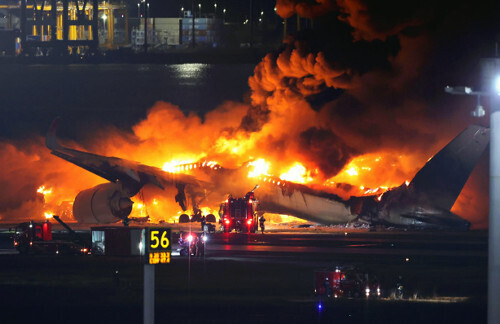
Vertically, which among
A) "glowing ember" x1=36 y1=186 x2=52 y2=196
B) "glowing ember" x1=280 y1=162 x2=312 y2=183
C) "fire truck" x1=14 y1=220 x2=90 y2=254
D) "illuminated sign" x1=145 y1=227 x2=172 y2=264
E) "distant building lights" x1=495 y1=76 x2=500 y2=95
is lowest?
"fire truck" x1=14 y1=220 x2=90 y2=254

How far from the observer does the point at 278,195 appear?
3632 inches

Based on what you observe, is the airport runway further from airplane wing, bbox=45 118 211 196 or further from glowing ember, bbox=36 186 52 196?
glowing ember, bbox=36 186 52 196

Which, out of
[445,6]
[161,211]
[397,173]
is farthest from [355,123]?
[161,211]

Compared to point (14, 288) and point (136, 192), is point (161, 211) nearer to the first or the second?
point (136, 192)

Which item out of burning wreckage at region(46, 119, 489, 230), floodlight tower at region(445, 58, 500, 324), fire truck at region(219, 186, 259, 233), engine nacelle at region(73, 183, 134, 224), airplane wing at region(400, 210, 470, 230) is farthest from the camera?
engine nacelle at region(73, 183, 134, 224)

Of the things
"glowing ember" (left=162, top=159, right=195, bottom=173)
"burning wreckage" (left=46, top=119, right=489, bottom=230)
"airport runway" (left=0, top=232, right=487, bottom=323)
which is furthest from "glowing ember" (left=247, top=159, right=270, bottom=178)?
"airport runway" (left=0, top=232, right=487, bottom=323)

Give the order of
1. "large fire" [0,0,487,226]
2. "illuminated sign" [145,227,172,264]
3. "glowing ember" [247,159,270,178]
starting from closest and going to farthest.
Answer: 1. "illuminated sign" [145,227,172,264]
2. "large fire" [0,0,487,226]
3. "glowing ember" [247,159,270,178]

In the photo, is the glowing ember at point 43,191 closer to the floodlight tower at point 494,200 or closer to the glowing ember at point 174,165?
the glowing ember at point 174,165

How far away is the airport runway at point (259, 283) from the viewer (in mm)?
41094

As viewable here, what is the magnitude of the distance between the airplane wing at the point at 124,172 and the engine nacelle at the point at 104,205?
1.02 meters

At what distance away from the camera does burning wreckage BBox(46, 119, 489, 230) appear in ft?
281

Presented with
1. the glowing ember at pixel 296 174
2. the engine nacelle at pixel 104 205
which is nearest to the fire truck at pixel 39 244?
the engine nacelle at pixel 104 205

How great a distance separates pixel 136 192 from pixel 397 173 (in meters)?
26.2

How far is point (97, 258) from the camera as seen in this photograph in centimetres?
6538
